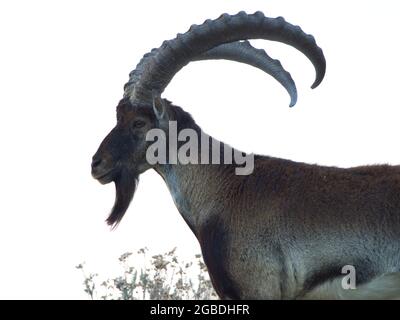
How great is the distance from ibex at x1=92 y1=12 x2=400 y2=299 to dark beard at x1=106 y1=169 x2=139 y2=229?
1 cm

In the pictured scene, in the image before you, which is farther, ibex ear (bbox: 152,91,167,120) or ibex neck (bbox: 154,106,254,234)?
ibex ear (bbox: 152,91,167,120)

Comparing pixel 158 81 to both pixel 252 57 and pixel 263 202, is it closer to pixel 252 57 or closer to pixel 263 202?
pixel 252 57

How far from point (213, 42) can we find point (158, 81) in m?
0.70

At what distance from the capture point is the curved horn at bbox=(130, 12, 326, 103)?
11.8m

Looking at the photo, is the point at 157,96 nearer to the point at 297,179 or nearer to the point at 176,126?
the point at 176,126

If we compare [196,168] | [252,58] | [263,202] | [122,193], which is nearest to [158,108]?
[196,168]

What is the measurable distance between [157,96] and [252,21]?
48.5 inches

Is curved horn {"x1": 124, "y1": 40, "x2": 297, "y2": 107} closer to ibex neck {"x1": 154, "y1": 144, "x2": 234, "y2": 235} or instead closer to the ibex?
the ibex

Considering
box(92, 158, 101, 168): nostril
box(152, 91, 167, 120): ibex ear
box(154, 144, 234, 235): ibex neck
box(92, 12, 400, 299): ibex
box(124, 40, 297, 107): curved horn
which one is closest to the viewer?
box(92, 12, 400, 299): ibex

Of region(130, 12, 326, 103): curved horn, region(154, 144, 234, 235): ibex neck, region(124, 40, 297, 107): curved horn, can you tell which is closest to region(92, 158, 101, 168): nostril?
region(154, 144, 234, 235): ibex neck

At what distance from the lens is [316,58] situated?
12.0m
